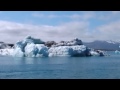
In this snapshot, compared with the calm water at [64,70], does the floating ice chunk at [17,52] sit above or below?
above

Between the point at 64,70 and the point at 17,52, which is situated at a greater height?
the point at 17,52

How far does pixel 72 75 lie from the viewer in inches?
171

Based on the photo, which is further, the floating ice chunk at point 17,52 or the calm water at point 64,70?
the floating ice chunk at point 17,52

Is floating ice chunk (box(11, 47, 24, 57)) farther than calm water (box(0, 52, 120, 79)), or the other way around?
floating ice chunk (box(11, 47, 24, 57))

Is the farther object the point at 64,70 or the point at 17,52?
the point at 17,52

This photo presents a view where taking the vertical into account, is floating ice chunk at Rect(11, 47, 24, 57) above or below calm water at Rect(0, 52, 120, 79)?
above
